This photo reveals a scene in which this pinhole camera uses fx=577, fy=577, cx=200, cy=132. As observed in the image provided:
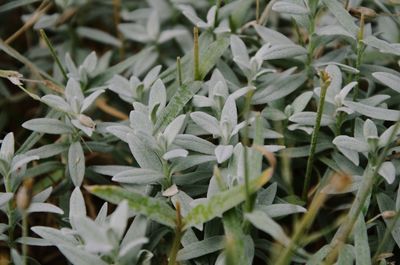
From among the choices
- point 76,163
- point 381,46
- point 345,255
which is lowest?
point 345,255

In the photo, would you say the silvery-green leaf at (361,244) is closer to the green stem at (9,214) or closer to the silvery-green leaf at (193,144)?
the silvery-green leaf at (193,144)

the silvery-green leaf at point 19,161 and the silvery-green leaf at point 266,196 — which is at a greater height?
the silvery-green leaf at point 19,161

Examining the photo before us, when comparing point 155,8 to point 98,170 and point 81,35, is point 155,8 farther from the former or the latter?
point 98,170

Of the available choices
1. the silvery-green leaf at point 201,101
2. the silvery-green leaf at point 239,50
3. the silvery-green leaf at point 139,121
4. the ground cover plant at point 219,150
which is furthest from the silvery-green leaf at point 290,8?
the silvery-green leaf at point 139,121

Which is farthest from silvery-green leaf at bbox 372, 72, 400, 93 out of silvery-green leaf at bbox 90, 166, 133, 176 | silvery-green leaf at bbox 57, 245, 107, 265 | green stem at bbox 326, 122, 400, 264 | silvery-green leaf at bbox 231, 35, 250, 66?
silvery-green leaf at bbox 57, 245, 107, 265

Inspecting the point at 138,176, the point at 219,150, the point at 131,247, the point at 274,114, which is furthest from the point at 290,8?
the point at 131,247

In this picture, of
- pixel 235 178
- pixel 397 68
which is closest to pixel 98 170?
pixel 235 178

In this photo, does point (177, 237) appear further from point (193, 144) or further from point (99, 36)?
point (99, 36)
